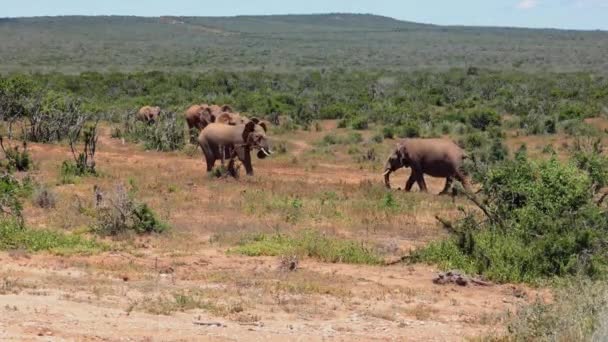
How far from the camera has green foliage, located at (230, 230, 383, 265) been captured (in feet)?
40.1

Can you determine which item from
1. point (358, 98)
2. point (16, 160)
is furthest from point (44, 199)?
point (358, 98)

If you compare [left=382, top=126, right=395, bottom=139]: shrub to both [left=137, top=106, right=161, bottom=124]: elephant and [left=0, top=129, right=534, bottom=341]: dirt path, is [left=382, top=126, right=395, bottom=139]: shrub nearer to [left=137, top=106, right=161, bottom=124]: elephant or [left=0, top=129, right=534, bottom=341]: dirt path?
[left=137, top=106, right=161, bottom=124]: elephant

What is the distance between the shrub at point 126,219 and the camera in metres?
13.3

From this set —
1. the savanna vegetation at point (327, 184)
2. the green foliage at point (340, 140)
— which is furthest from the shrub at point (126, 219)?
the green foliage at point (340, 140)

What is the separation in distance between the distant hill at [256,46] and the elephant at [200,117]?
125ft

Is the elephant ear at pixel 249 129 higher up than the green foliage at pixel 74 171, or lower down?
higher up

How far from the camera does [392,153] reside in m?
19.8

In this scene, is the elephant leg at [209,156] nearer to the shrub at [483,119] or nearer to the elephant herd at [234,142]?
the elephant herd at [234,142]

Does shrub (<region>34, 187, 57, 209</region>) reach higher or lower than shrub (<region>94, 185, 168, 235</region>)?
lower

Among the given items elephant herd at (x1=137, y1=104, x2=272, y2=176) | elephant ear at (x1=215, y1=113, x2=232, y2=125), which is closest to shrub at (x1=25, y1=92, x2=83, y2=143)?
elephant ear at (x1=215, y1=113, x2=232, y2=125)

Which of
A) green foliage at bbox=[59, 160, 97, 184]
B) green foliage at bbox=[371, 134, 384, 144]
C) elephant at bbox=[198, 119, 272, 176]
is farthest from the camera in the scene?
green foliage at bbox=[371, 134, 384, 144]

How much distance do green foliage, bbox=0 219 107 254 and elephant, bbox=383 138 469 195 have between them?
8.18m

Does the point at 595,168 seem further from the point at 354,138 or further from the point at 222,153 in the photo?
the point at 354,138

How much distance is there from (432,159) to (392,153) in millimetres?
1266
